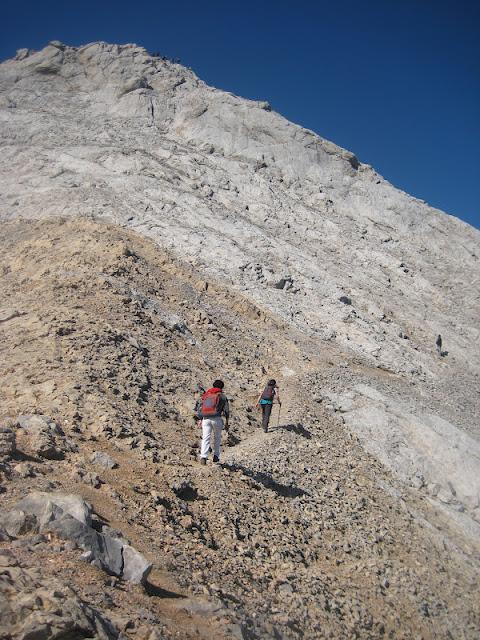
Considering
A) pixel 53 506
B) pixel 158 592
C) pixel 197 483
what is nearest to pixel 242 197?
pixel 197 483

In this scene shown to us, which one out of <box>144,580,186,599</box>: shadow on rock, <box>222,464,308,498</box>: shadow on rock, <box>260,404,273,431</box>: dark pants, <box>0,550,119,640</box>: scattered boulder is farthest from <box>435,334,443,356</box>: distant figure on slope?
<box>0,550,119,640</box>: scattered boulder

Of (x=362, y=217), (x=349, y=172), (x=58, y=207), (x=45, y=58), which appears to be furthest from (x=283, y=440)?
(x=45, y=58)

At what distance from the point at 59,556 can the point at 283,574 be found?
3.94 m

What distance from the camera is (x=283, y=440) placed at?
12.4 metres

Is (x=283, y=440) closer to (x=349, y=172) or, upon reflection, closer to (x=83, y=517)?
(x=83, y=517)

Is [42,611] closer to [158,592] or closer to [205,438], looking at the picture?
[158,592]

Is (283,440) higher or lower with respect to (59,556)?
higher

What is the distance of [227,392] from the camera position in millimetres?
14633

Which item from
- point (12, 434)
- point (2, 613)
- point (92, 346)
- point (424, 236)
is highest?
point (424, 236)

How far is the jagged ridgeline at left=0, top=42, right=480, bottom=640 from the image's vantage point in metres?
5.84

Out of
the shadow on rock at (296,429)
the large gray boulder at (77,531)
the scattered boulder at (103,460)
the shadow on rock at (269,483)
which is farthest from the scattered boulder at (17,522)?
the shadow on rock at (296,429)

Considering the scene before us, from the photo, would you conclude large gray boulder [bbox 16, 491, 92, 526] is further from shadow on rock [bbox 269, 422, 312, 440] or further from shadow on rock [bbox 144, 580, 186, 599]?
shadow on rock [bbox 269, 422, 312, 440]

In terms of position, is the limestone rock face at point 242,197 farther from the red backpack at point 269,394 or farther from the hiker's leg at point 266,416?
the hiker's leg at point 266,416

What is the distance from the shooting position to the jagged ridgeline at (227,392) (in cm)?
584
